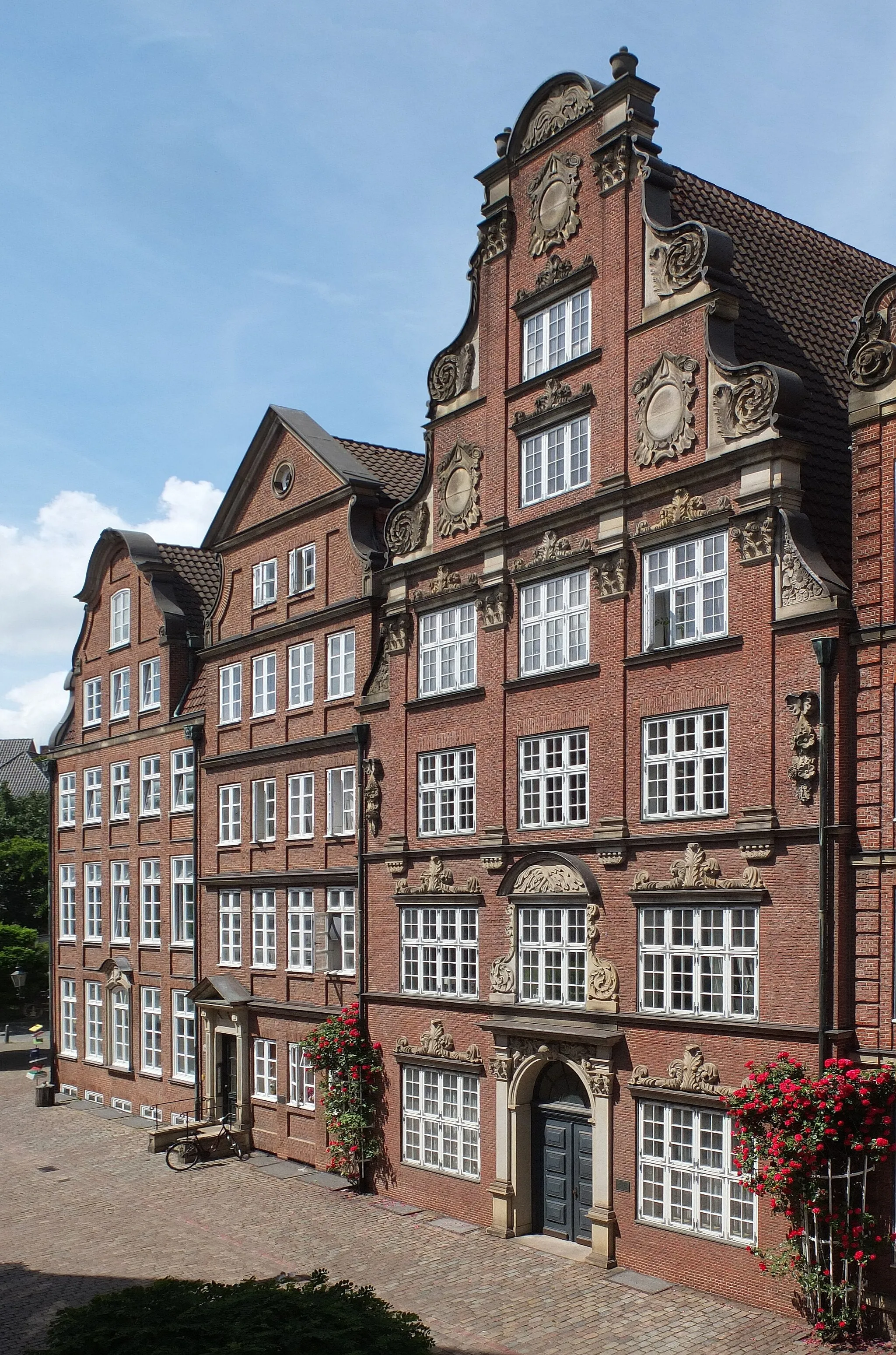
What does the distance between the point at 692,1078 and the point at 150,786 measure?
2408cm

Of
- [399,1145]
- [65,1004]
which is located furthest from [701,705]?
[65,1004]

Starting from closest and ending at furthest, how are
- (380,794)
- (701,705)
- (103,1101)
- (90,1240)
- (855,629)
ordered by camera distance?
(855,629) < (701,705) < (90,1240) < (380,794) < (103,1101)

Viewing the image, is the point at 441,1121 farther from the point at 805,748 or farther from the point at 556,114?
the point at 556,114

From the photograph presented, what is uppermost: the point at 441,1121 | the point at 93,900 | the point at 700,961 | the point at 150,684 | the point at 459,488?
the point at 459,488

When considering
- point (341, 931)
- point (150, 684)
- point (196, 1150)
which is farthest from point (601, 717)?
point (150, 684)

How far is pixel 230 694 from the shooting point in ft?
122

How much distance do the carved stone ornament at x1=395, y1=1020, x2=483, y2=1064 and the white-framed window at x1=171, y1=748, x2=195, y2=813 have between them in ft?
42.8

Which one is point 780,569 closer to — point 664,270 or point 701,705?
point 701,705

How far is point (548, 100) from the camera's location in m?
26.3

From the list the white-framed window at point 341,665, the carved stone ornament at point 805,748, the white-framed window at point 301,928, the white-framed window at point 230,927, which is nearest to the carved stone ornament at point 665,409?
the carved stone ornament at point 805,748

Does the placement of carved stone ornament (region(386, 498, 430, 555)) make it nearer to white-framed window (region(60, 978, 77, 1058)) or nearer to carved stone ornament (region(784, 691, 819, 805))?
carved stone ornament (region(784, 691, 819, 805))

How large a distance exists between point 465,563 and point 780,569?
27.5ft

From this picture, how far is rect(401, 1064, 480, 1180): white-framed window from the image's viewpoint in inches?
1050

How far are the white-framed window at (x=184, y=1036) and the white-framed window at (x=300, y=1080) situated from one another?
5.82 m
